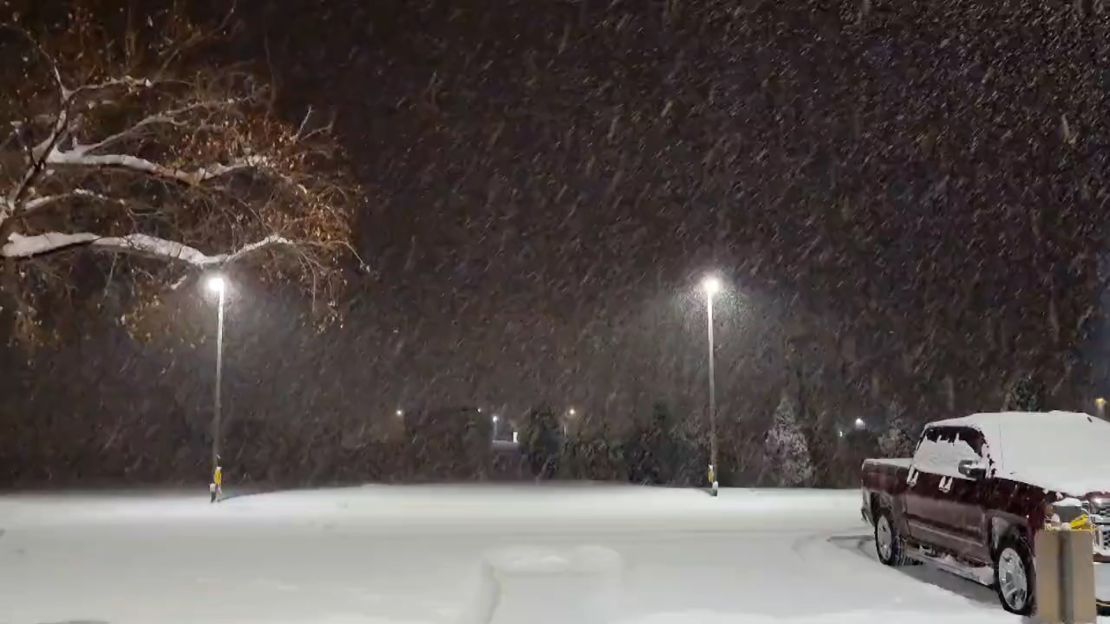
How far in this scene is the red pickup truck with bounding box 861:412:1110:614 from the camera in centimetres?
1010

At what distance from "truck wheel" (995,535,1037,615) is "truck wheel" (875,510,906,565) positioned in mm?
3090

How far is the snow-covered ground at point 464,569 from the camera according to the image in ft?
34.5

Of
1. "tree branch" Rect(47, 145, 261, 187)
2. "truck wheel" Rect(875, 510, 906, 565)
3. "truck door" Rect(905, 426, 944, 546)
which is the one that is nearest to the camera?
"truck door" Rect(905, 426, 944, 546)

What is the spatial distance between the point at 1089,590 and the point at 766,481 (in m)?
32.8

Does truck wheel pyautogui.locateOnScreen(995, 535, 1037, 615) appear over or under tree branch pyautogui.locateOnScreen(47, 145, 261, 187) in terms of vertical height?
under

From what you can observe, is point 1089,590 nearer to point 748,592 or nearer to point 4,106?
point 748,592

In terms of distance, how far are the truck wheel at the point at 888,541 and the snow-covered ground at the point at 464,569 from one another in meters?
0.23

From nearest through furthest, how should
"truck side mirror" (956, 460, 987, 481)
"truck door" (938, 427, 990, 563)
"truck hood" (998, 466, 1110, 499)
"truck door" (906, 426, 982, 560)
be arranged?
"truck hood" (998, 466, 1110, 499) → "truck door" (938, 427, 990, 563) → "truck side mirror" (956, 460, 987, 481) → "truck door" (906, 426, 982, 560)

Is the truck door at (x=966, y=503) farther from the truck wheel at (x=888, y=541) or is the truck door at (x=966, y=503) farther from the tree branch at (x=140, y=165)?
the tree branch at (x=140, y=165)

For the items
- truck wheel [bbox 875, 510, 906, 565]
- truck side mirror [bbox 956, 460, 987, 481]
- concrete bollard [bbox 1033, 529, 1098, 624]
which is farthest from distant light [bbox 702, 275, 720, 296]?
concrete bollard [bbox 1033, 529, 1098, 624]

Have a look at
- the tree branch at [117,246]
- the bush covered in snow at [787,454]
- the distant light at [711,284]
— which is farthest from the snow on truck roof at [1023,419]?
the bush covered in snow at [787,454]

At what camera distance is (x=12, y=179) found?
16172 mm

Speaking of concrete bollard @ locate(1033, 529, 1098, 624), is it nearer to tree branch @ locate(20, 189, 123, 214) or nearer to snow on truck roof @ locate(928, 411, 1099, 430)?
snow on truck roof @ locate(928, 411, 1099, 430)

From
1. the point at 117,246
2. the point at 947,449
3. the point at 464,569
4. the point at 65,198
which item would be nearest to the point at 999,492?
the point at 947,449
